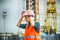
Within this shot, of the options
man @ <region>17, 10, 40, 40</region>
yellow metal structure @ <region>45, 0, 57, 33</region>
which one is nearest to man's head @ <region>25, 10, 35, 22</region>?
man @ <region>17, 10, 40, 40</region>

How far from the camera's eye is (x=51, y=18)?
1690 mm

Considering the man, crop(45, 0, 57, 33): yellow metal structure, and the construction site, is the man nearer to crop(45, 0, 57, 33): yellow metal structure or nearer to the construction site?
the construction site

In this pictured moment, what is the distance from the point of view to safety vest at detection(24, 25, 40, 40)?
1.69m

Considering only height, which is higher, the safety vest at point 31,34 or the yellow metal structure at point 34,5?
the yellow metal structure at point 34,5

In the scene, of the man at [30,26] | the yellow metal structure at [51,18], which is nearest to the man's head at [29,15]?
the man at [30,26]

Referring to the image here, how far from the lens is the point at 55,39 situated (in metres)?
1.72

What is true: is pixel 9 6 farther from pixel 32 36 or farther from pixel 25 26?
pixel 32 36

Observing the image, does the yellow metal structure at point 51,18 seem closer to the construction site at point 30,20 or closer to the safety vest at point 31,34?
the construction site at point 30,20

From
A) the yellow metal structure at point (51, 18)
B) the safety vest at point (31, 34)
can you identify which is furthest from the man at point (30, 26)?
the yellow metal structure at point (51, 18)

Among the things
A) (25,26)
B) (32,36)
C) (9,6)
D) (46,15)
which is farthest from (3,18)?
(46,15)

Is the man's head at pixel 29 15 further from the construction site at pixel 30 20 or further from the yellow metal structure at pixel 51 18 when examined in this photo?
the yellow metal structure at pixel 51 18

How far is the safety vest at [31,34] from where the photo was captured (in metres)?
1.69

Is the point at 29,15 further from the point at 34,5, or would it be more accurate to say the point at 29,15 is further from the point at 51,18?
the point at 51,18

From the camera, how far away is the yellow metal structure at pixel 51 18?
1690mm
